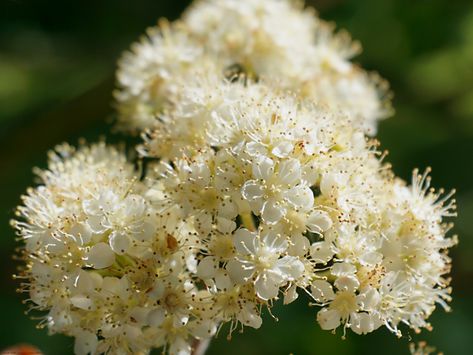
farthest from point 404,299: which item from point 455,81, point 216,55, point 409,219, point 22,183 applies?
point 22,183

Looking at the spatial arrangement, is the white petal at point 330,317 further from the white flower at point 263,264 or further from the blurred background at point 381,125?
the blurred background at point 381,125

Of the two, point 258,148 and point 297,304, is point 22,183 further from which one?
point 258,148

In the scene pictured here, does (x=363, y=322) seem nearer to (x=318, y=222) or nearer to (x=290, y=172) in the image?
(x=318, y=222)

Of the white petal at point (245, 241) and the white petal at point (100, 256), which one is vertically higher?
the white petal at point (245, 241)

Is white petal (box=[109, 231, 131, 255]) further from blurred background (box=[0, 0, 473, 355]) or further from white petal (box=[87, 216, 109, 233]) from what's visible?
blurred background (box=[0, 0, 473, 355])

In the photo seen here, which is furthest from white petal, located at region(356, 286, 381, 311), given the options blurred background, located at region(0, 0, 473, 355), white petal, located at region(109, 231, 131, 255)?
blurred background, located at region(0, 0, 473, 355)

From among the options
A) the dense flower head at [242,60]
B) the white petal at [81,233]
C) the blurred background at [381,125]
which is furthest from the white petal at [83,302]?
the blurred background at [381,125]

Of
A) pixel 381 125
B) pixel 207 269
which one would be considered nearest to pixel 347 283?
pixel 207 269
